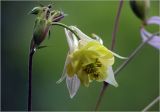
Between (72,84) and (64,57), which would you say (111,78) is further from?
(64,57)

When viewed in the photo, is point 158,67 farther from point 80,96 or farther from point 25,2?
point 25,2

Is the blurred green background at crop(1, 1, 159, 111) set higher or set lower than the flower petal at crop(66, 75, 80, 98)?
lower

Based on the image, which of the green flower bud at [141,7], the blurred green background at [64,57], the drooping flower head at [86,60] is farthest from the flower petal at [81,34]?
the blurred green background at [64,57]

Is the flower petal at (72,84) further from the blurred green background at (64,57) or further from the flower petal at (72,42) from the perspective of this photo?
the blurred green background at (64,57)

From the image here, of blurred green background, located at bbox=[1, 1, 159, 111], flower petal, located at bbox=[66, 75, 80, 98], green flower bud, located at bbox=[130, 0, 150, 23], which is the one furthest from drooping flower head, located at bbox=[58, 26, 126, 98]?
blurred green background, located at bbox=[1, 1, 159, 111]

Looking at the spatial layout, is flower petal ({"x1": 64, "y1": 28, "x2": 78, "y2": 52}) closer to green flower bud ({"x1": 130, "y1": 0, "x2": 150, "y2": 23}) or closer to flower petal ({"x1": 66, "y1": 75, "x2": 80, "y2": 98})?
flower petal ({"x1": 66, "y1": 75, "x2": 80, "y2": 98})

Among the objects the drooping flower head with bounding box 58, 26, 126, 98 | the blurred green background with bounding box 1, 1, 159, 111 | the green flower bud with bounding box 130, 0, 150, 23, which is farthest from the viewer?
the blurred green background with bounding box 1, 1, 159, 111

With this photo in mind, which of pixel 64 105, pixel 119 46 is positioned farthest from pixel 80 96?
pixel 119 46
